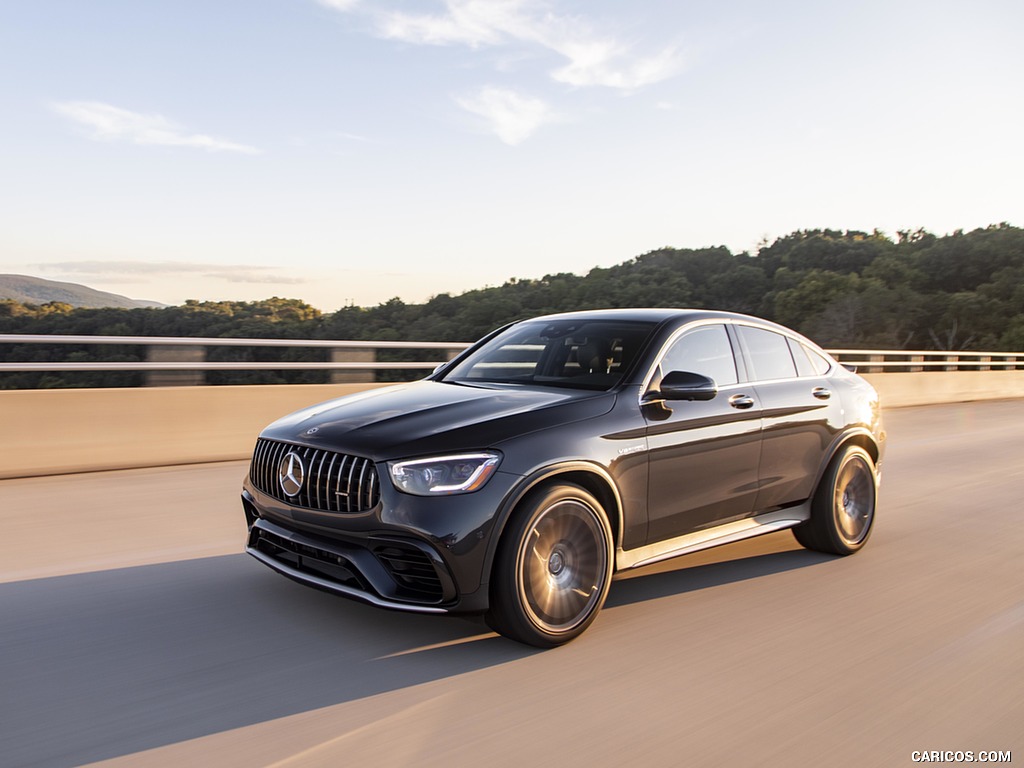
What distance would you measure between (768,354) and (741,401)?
641 millimetres

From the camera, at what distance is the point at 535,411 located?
14.3ft

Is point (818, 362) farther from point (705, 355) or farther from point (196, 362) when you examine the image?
point (196, 362)

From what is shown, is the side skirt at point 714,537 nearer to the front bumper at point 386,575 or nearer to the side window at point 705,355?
the side window at point 705,355

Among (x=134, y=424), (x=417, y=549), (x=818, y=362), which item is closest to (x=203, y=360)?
(x=134, y=424)

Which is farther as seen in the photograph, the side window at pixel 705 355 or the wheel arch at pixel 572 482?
the side window at pixel 705 355

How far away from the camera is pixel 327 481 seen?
415 centimetres

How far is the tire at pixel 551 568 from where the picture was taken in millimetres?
4027

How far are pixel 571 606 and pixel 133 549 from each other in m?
3.04

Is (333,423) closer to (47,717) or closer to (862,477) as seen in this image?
(47,717)

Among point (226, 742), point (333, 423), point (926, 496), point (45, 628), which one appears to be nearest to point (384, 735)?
point (226, 742)

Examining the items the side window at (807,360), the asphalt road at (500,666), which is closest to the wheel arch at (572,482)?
the asphalt road at (500,666)

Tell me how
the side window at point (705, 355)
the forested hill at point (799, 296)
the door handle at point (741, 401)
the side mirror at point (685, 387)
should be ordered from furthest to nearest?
1. the forested hill at point (799, 296)
2. the door handle at point (741, 401)
3. the side window at point (705, 355)
4. the side mirror at point (685, 387)

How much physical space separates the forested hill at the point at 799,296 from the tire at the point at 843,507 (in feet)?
32.6

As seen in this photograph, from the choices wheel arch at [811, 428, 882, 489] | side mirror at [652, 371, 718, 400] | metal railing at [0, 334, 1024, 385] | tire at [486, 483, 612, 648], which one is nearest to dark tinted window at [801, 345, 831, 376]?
wheel arch at [811, 428, 882, 489]
